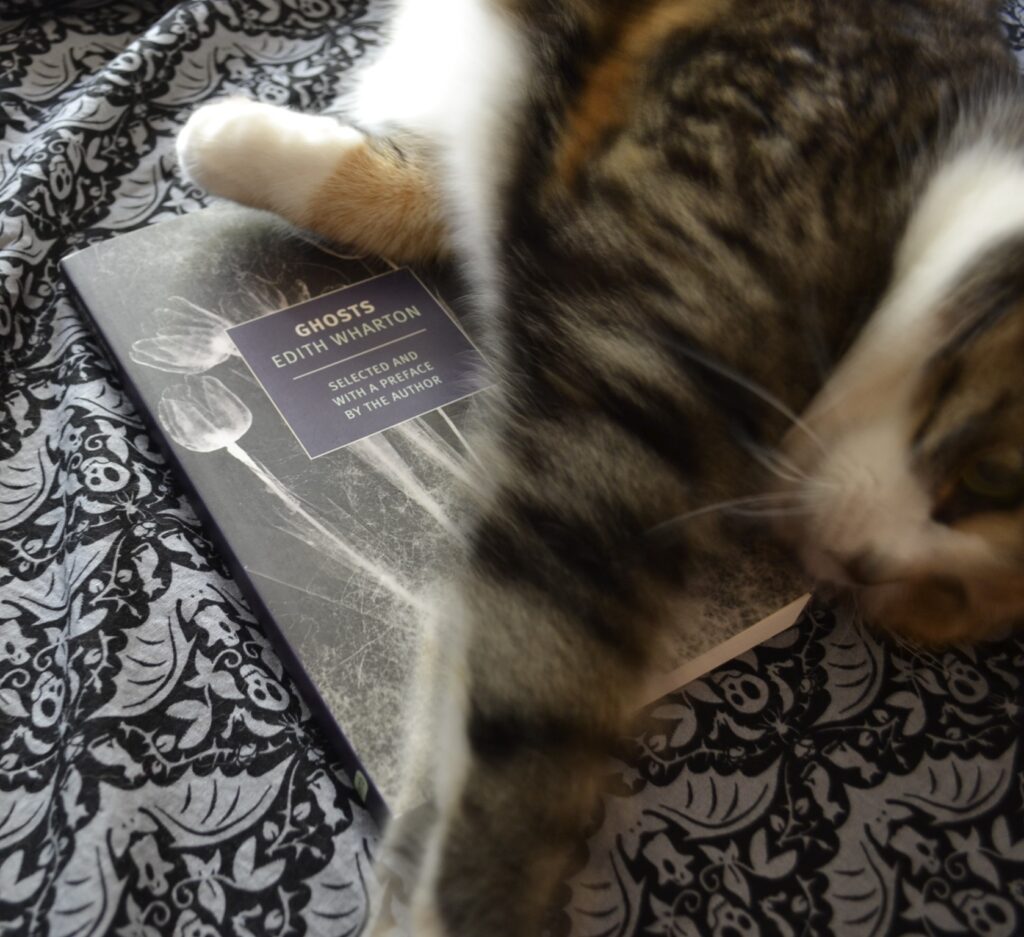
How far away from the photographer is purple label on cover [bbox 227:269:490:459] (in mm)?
674

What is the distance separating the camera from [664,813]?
55cm

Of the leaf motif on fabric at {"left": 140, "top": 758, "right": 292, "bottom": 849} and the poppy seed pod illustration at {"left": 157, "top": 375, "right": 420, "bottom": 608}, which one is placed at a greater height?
the poppy seed pod illustration at {"left": 157, "top": 375, "right": 420, "bottom": 608}

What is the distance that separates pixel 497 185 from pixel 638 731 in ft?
1.35

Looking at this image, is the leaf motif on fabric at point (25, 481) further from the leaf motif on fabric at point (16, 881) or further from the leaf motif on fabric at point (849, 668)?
the leaf motif on fabric at point (849, 668)

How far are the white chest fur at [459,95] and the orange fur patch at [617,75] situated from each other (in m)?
0.06

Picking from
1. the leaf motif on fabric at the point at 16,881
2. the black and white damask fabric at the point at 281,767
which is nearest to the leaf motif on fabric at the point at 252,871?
the black and white damask fabric at the point at 281,767

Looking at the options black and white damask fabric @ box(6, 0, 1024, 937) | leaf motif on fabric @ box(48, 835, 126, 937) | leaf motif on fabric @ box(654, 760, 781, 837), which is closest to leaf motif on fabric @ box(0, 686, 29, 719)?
black and white damask fabric @ box(6, 0, 1024, 937)

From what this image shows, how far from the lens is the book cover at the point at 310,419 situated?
571 mm

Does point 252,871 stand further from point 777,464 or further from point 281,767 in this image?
point 777,464

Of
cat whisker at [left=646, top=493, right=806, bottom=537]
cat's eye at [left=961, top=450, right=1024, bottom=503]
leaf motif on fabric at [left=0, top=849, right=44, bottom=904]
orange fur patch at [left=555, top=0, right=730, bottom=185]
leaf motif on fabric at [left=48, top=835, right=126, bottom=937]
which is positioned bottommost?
leaf motif on fabric at [left=0, top=849, right=44, bottom=904]

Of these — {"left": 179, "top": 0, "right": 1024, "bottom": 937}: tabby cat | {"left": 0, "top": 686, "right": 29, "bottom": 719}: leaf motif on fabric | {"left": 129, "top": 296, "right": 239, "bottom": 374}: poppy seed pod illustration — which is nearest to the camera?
{"left": 179, "top": 0, "right": 1024, "bottom": 937}: tabby cat

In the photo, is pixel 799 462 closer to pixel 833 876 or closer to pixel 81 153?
pixel 833 876

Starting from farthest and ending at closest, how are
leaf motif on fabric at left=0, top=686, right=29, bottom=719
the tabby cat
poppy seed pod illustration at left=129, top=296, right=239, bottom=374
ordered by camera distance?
poppy seed pod illustration at left=129, top=296, right=239, bottom=374 < leaf motif on fabric at left=0, top=686, right=29, bottom=719 < the tabby cat

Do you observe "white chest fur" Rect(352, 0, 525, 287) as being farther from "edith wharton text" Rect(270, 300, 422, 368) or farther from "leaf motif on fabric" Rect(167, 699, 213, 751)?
"leaf motif on fabric" Rect(167, 699, 213, 751)
